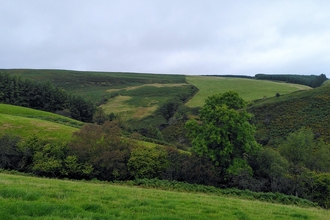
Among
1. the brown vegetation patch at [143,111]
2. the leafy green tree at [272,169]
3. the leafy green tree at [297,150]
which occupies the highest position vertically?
the leafy green tree at [272,169]

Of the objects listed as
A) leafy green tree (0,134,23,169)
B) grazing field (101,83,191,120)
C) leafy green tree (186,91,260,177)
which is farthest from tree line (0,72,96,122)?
leafy green tree (186,91,260,177)


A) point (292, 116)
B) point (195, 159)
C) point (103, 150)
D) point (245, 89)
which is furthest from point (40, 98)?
point (245, 89)

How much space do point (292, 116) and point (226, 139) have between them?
62.9 meters

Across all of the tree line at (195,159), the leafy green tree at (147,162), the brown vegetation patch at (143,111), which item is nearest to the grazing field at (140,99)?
the brown vegetation patch at (143,111)

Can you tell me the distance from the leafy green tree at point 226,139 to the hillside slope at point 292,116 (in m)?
40.9

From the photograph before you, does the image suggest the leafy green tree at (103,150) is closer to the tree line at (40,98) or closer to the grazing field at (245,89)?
the tree line at (40,98)

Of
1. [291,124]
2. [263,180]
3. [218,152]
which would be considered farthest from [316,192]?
[291,124]

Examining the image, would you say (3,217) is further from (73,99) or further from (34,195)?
(73,99)

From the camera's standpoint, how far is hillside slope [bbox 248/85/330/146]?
74188 mm

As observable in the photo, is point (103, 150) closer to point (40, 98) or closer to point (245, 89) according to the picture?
point (40, 98)

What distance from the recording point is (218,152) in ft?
105

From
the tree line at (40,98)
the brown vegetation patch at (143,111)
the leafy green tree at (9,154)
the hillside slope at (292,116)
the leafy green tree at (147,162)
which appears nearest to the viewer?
the leafy green tree at (147,162)

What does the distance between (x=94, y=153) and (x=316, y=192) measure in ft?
79.2

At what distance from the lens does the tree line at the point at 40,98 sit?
86.5 metres
